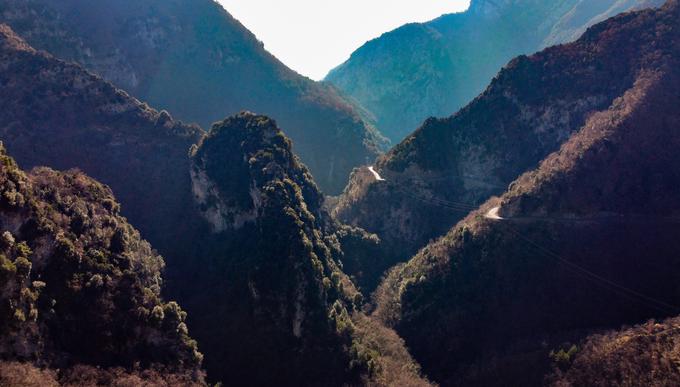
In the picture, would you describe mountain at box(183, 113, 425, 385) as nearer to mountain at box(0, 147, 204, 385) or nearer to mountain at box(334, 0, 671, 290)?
mountain at box(0, 147, 204, 385)

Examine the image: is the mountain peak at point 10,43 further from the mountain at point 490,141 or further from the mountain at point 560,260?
the mountain at point 560,260

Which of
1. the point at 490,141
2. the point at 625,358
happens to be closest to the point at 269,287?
the point at 625,358

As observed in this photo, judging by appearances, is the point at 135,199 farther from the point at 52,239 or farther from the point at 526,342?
the point at 526,342

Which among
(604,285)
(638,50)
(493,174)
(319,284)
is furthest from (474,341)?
(638,50)

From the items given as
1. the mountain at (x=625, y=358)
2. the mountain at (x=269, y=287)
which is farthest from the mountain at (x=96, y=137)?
the mountain at (x=625, y=358)

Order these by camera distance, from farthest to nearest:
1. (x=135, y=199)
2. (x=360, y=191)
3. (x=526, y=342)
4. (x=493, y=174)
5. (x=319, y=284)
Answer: (x=360, y=191)
(x=493, y=174)
(x=135, y=199)
(x=319, y=284)
(x=526, y=342)

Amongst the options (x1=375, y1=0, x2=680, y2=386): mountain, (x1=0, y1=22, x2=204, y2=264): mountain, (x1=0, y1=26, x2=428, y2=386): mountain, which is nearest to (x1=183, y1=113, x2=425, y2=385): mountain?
(x1=0, y1=26, x2=428, y2=386): mountain
